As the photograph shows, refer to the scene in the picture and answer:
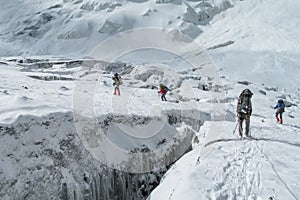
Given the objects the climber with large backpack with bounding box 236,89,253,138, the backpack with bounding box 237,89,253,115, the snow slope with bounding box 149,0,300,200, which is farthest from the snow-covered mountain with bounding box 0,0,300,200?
the backpack with bounding box 237,89,253,115

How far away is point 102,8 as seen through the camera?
359 ft

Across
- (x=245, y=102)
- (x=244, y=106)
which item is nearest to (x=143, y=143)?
(x=244, y=106)

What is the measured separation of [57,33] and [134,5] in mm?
27745

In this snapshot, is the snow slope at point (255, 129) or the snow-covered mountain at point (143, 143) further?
the snow-covered mountain at point (143, 143)

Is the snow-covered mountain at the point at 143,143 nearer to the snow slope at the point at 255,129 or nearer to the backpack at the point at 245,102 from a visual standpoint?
the snow slope at the point at 255,129

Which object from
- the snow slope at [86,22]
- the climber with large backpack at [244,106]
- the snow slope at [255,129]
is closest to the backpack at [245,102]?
the climber with large backpack at [244,106]

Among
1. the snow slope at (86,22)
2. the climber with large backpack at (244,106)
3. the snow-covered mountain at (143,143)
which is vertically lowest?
the snow-covered mountain at (143,143)

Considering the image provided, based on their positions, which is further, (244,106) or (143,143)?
(143,143)

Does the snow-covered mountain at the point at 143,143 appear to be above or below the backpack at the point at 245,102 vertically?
below

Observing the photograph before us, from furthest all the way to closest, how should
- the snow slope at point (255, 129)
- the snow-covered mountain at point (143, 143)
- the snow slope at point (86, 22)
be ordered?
1. the snow slope at point (86, 22)
2. the snow-covered mountain at point (143, 143)
3. the snow slope at point (255, 129)

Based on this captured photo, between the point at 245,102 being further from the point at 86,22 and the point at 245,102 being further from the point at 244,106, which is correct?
the point at 86,22

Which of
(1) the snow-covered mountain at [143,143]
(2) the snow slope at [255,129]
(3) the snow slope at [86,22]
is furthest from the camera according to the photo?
(3) the snow slope at [86,22]

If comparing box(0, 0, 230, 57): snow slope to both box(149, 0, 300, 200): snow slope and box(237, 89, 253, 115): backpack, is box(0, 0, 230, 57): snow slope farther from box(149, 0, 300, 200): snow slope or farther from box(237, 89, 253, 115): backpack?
box(237, 89, 253, 115): backpack

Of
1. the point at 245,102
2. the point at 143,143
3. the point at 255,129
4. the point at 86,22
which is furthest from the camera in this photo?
the point at 86,22
